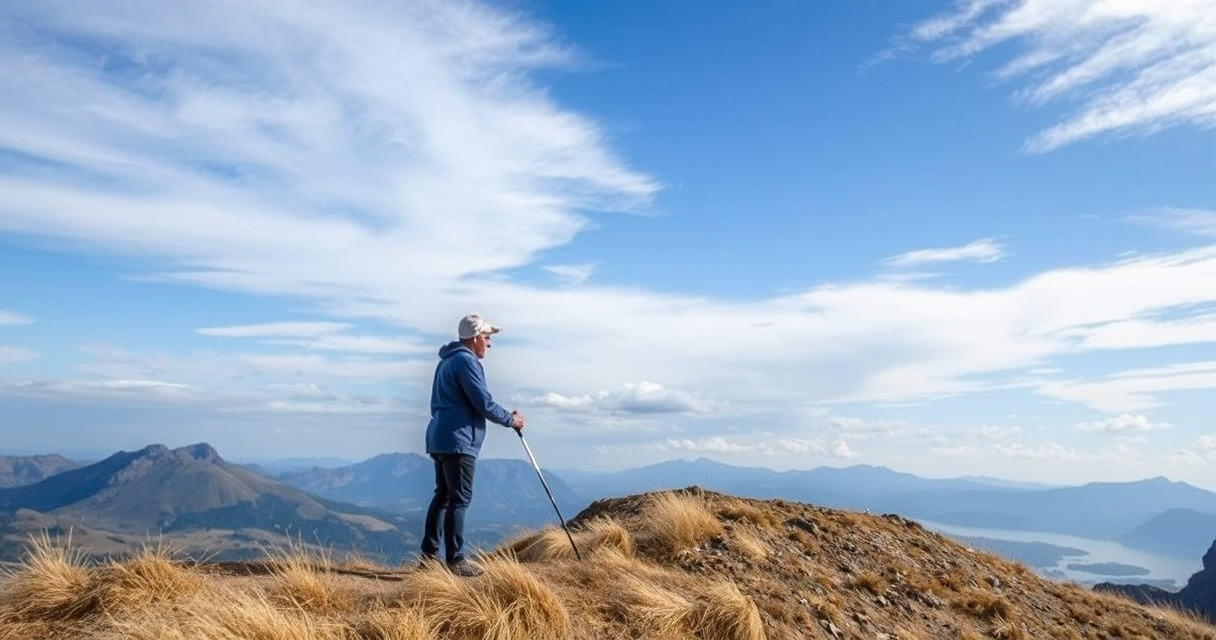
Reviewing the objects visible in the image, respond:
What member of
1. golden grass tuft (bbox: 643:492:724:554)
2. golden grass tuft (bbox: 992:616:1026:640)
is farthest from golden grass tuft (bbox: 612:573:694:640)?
golden grass tuft (bbox: 992:616:1026:640)

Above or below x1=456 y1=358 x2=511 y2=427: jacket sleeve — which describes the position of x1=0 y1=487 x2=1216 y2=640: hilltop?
below

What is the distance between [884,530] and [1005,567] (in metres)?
2.61

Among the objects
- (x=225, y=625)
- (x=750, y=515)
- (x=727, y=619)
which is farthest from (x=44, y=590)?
(x=750, y=515)

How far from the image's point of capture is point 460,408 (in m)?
8.83

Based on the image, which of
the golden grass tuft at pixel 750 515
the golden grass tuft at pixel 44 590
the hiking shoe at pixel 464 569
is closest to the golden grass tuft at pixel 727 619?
the hiking shoe at pixel 464 569

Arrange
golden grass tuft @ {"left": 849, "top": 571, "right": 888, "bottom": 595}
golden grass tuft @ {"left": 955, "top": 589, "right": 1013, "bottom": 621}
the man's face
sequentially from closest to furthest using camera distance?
the man's face
golden grass tuft @ {"left": 849, "top": 571, "right": 888, "bottom": 595}
golden grass tuft @ {"left": 955, "top": 589, "right": 1013, "bottom": 621}

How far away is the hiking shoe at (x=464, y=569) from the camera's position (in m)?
8.35

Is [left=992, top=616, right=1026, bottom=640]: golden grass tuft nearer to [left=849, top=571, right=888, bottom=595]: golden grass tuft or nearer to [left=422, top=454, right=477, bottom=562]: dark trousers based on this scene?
[left=849, top=571, right=888, bottom=595]: golden grass tuft

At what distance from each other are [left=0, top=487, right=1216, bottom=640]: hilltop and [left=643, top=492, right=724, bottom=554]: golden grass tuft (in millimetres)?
30

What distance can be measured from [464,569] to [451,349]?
8.39 ft

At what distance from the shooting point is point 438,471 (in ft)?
29.8

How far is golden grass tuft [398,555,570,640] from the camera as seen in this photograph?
638cm

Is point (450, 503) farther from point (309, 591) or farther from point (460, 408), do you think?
point (309, 591)

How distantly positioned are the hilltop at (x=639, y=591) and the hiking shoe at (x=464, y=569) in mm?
228
